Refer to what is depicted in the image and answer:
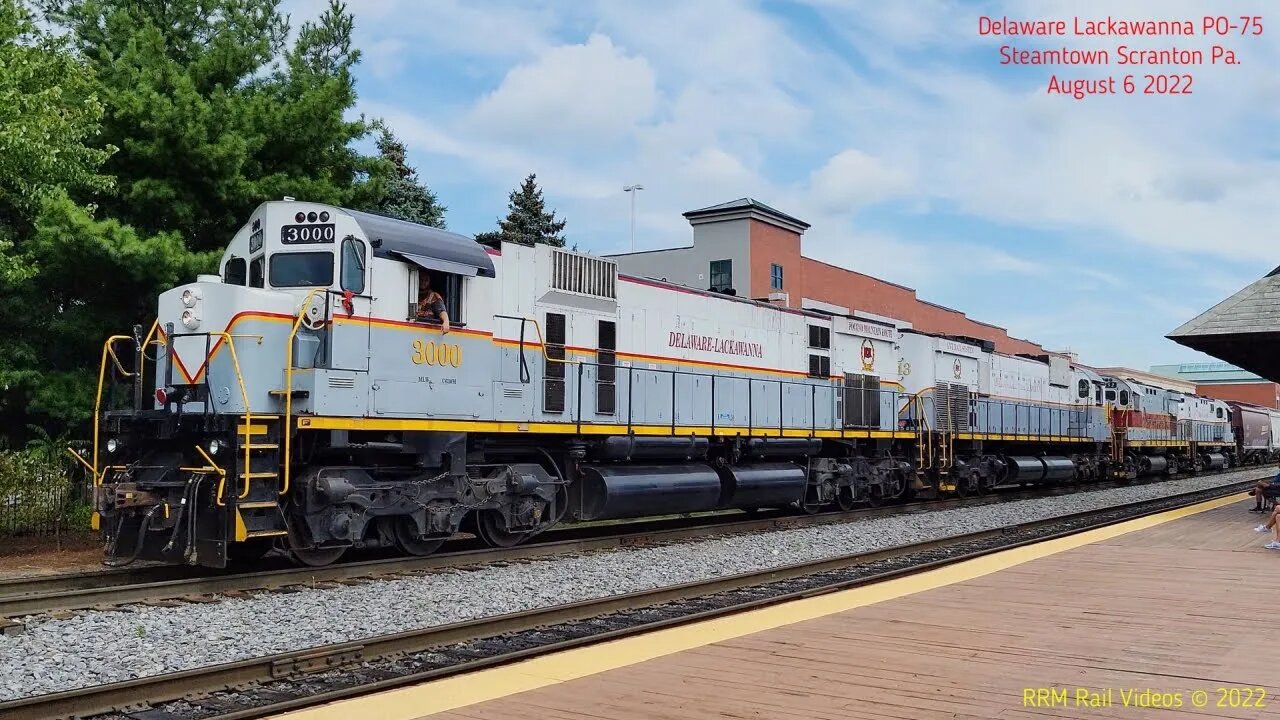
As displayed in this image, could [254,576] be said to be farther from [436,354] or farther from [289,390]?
[436,354]

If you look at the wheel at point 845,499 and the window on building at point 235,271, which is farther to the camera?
the wheel at point 845,499

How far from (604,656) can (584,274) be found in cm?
792

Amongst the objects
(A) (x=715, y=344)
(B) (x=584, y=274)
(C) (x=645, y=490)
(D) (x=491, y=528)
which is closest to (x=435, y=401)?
(D) (x=491, y=528)

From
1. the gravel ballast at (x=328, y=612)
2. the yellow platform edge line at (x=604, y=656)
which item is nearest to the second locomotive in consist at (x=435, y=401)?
the gravel ballast at (x=328, y=612)

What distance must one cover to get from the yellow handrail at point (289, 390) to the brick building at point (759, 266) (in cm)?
2703

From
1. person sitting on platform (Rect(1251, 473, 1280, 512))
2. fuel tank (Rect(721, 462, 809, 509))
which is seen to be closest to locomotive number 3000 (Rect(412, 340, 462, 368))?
fuel tank (Rect(721, 462, 809, 509))

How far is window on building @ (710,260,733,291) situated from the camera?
40.0m

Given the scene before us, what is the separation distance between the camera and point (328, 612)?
859cm

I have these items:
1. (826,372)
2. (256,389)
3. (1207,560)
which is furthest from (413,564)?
(826,372)

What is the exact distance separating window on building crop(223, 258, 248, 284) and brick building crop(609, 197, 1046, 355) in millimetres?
26081

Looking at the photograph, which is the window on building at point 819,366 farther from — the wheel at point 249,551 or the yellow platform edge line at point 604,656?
the wheel at point 249,551

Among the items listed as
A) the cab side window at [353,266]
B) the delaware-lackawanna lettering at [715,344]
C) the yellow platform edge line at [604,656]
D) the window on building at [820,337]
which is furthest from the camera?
the window on building at [820,337]

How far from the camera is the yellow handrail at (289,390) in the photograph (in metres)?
10.0

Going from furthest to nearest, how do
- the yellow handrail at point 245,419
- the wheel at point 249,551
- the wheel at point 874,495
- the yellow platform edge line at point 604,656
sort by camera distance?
the wheel at point 874,495, the wheel at point 249,551, the yellow handrail at point 245,419, the yellow platform edge line at point 604,656
